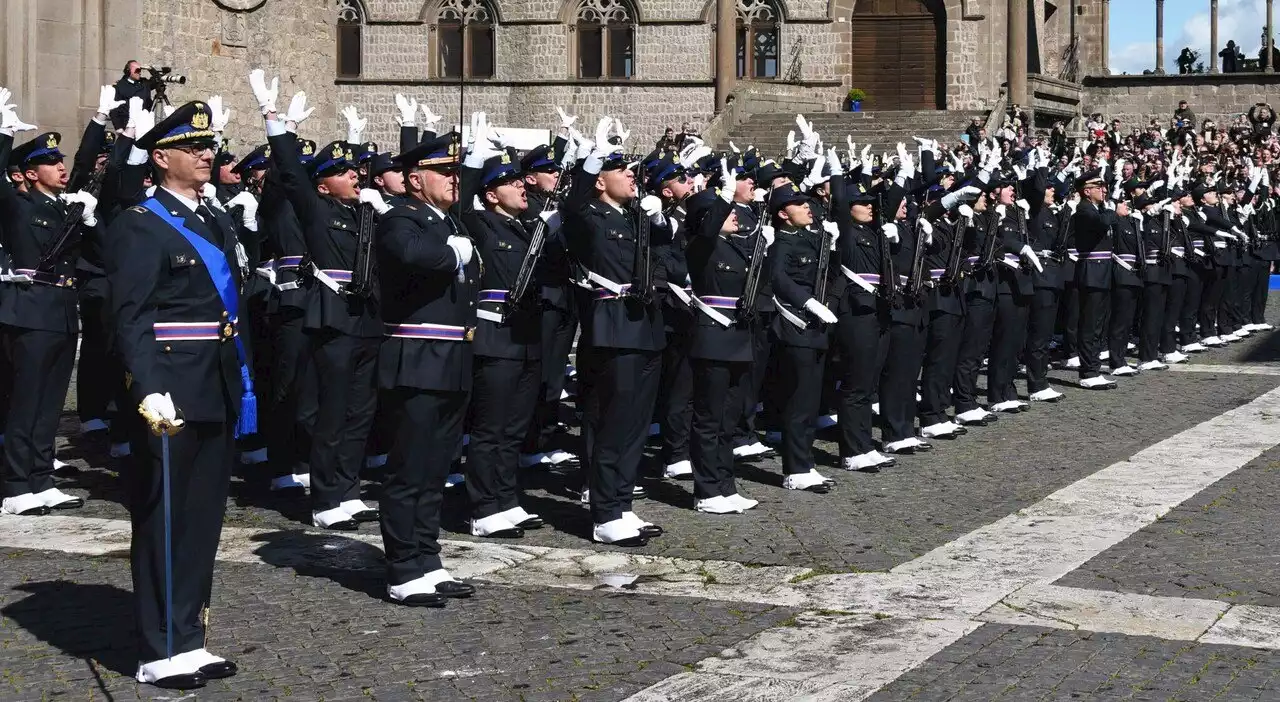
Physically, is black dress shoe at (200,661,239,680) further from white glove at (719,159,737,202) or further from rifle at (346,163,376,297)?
white glove at (719,159,737,202)

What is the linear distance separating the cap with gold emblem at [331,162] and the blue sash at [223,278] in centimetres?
345

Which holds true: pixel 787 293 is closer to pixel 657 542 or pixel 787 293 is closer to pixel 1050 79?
pixel 657 542

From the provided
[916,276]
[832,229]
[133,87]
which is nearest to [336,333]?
[832,229]

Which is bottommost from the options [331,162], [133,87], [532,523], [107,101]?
[532,523]

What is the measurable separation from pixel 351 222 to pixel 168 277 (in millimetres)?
3593

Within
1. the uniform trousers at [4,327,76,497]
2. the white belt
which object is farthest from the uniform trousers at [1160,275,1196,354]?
the uniform trousers at [4,327,76,497]

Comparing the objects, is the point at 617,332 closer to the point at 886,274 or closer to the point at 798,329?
the point at 798,329

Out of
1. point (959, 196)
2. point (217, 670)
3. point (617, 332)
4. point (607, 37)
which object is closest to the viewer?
point (217, 670)

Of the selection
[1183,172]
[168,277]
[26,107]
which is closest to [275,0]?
[26,107]

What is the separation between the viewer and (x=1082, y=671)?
6.68 meters

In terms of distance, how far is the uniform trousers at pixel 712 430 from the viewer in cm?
1037

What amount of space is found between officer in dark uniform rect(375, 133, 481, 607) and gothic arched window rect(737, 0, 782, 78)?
4037 cm

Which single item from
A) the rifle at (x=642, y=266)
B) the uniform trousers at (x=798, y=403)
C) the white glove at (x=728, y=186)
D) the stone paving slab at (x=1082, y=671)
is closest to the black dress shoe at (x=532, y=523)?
the rifle at (x=642, y=266)

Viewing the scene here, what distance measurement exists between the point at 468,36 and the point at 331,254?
4031 centimetres
